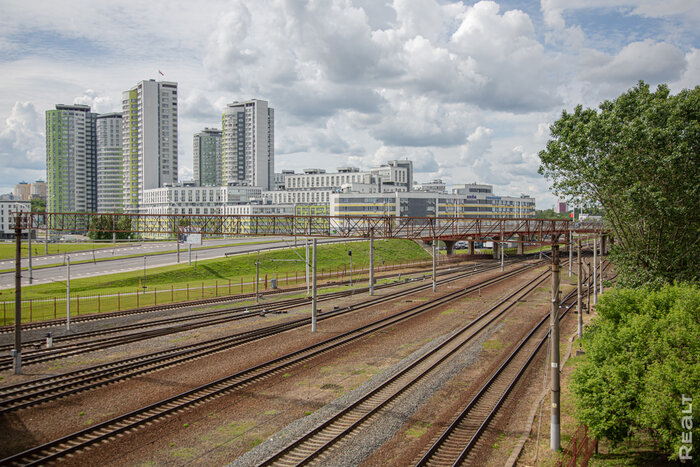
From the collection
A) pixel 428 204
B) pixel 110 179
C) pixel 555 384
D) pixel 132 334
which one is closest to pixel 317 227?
pixel 132 334

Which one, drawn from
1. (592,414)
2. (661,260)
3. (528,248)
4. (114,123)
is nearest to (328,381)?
(592,414)

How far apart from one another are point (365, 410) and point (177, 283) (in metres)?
47.3

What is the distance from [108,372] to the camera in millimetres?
23703

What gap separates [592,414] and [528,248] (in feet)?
353

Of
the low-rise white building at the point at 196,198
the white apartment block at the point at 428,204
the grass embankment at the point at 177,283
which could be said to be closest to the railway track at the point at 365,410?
the grass embankment at the point at 177,283

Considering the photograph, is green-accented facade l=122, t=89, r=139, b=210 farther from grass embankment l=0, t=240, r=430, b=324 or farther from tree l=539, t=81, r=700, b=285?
tree l=539, t=81, r=700, b=285

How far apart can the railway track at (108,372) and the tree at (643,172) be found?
23.3 metres

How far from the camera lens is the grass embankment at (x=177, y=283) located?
44312mm

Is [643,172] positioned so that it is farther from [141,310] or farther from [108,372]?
[141,310]

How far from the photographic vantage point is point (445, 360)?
2670 cm

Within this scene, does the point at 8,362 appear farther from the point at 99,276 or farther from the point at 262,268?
the point at 262,268

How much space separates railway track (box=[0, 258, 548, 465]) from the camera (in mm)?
15516

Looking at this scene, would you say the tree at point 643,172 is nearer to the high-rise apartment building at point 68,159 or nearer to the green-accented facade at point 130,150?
the green-accented facade at point 130,150

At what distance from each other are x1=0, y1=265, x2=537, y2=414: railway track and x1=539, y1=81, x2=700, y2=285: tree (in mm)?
23347
